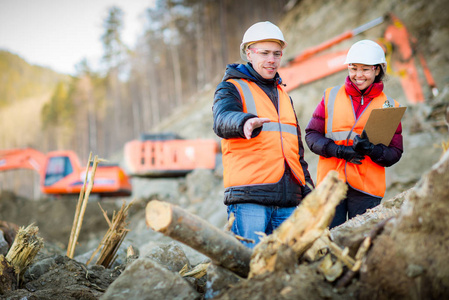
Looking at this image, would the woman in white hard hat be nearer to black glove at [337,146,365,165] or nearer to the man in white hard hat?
black glove at [337,146,365,165]

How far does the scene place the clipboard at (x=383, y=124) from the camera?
9.44 ft

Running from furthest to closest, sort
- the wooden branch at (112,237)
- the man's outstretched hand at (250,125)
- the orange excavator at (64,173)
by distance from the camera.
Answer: the orange excavator at (64,173) → the wooden branch at (112,237) → the man's outstretched hand at (250,125)

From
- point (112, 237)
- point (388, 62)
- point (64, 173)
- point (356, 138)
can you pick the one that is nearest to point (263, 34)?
point (356, 138)

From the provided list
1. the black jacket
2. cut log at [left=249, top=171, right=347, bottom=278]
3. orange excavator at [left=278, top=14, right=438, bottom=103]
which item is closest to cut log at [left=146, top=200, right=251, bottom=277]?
cut log at [left=249, top=171, right=347, bottom=278]

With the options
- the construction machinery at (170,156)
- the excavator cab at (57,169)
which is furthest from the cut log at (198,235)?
the excavator cab at (57,169)

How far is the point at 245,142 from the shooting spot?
254 cm

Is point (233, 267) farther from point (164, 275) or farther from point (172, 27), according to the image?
point (172, 27)

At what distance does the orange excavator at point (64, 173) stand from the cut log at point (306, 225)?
34.4 feet

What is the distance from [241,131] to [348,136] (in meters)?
1.23

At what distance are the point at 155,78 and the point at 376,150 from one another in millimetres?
34483

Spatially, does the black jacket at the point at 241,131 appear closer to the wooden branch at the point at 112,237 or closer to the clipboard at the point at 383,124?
the clipboard at the point at 383,124

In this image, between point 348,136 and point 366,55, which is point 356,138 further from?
point 366,55

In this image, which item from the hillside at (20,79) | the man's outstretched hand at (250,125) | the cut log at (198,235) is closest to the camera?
the cut log at (198,235)

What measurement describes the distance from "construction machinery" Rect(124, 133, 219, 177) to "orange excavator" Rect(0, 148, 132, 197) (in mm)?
706
